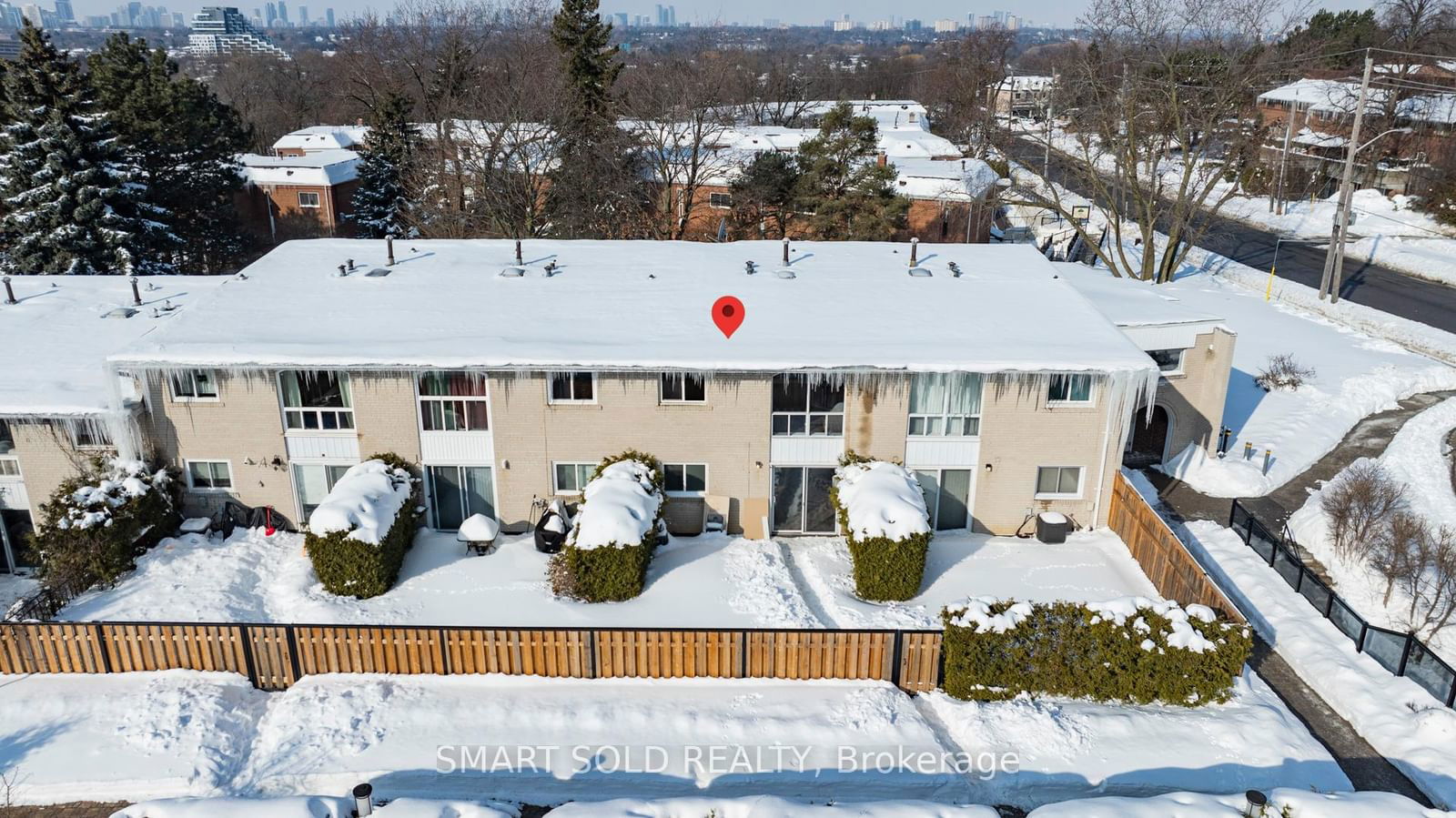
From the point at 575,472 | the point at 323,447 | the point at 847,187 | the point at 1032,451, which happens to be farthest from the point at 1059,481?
the point at 847,187

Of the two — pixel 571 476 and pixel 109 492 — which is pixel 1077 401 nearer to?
pixel 571 476

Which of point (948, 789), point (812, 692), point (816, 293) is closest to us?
point (948, 789)

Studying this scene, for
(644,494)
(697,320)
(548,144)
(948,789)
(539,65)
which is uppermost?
Answer: (539,65)

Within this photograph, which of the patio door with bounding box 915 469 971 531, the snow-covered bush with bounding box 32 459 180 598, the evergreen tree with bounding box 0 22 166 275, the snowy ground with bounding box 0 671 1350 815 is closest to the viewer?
the snowy ground with bounding box 0 671 1350 815

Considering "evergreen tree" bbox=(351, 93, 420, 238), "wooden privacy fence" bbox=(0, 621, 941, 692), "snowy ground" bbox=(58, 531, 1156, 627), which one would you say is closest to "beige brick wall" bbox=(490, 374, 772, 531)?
"snowy ground" bbox=(58, 531, 1156, 627)

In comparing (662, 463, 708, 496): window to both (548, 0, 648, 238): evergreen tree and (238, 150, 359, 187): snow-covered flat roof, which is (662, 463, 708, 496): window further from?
(238, 150, 359, 187): snow-covered flat roof

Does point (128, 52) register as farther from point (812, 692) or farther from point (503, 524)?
point (812, 692)

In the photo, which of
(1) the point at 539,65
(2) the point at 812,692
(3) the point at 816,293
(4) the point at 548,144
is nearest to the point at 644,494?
(2) the point at 812,692

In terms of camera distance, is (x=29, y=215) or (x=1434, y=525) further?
(x=29, y=215)
